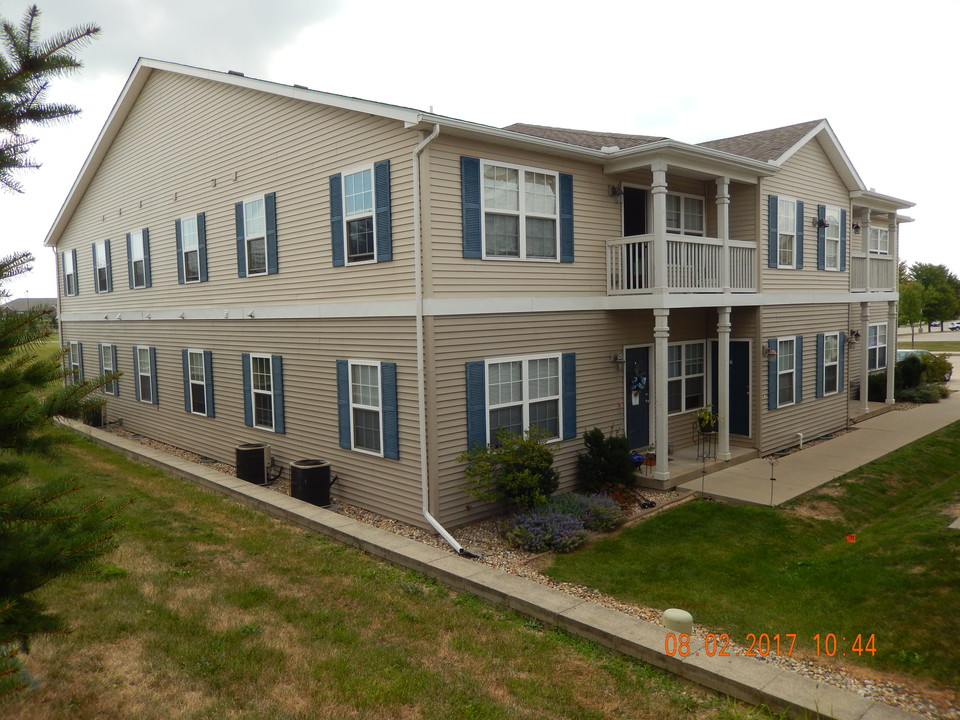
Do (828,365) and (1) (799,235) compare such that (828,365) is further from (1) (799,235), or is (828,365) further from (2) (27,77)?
(2) (27,77)

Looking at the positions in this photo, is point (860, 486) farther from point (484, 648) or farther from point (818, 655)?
point (484, 648)

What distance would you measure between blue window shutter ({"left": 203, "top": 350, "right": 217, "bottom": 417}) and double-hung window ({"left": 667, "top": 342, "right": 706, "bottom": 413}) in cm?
992

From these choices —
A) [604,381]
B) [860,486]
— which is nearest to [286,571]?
[604,381]

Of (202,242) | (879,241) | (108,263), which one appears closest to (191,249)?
(202,242)

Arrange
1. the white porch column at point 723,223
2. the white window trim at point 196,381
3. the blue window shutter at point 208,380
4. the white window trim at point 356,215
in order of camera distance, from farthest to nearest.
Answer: the white window trim at point 196,381 → the blue window shutter at point 208,380 → the white porch column at point 723,223 → the white window trim at point 356,215

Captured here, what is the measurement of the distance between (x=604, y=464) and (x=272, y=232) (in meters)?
7.42

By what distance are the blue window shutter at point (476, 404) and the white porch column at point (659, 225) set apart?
11.8 feet

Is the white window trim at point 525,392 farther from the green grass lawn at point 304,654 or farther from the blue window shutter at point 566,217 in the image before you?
the green grass lawn at point 304,654

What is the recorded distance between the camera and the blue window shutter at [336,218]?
10.9 meters

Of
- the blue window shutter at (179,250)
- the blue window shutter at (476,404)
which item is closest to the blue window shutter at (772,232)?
the blue window shutter at (476,404)

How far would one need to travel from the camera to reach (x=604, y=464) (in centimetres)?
1122

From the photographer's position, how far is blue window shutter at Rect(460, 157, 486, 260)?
9.87 metres

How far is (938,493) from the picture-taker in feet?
36.6

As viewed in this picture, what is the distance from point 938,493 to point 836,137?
8826 millimetres
